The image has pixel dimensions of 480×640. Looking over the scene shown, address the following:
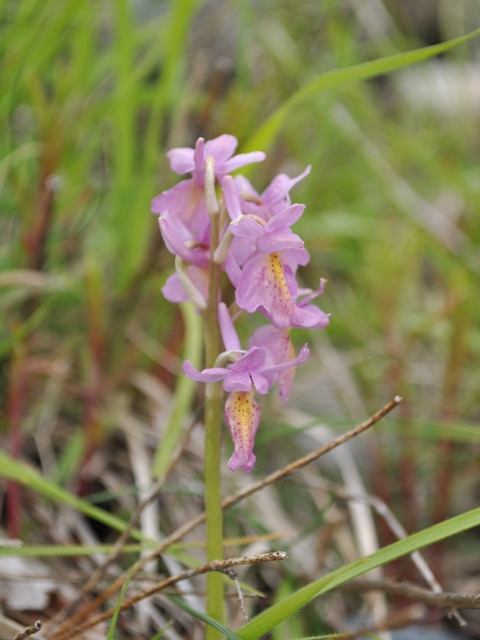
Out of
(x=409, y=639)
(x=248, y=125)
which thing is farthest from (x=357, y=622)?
(x=248, y=125)

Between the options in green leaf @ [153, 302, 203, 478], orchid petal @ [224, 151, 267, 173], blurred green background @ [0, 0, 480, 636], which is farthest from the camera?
blurred green background @ [0, 0, 480, 636]

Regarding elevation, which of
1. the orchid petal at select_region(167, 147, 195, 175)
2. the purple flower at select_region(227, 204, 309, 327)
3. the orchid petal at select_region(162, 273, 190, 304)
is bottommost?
the orchid petal at select_region(162, 273, 190, 304)

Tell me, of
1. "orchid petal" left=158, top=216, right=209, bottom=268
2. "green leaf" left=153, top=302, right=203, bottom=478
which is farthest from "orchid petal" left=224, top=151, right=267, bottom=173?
"green leaf" left=153, top=302, right=203, bottom=478

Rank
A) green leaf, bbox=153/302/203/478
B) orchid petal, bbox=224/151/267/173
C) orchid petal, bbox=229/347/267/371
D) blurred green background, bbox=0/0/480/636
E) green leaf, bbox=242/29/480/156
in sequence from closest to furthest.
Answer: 1. orchid petal, bbox=229/347/267/371
2. orchid petal, bbox=224/151/267/173
3. green leaf, bbox=242/29/480/156
4. green leaf, bbox=153/302/203/478
5. blurred green background, bbox=0/0/480/636

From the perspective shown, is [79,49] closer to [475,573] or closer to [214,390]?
[214,390]

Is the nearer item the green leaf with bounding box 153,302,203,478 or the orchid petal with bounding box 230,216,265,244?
the orchid petal with bounding box 230,216,265,244

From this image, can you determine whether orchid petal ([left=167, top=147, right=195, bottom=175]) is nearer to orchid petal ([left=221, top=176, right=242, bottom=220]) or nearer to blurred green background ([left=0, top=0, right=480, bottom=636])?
orchid petal ([left=221, top=176, right=242, bottom=220])

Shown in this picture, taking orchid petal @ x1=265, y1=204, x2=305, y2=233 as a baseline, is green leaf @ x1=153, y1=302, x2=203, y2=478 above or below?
below

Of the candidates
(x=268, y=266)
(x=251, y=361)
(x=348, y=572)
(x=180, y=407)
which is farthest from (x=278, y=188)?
(x=180, y=407)
